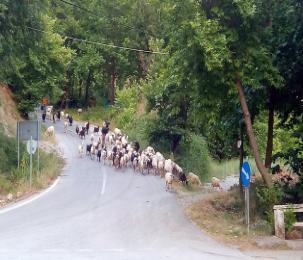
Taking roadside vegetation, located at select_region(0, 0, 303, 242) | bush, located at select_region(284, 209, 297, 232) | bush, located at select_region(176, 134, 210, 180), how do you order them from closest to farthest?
bush, located at select_region(284, 209, 297, 232), roadside vegetation, located at select_region(0, 0, 303, 242), bush, located at select_region(176, 134, 210, 180)

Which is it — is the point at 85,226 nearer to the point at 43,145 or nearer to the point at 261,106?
the point at 261,106

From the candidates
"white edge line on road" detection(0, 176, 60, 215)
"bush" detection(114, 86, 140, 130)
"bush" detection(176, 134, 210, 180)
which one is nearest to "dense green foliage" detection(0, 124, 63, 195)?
"white edge line on road" detection(0, 176, 60, 215)

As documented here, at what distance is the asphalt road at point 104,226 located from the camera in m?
13.1

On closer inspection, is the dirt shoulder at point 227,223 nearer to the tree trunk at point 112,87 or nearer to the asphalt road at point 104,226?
the asphalt road at point 104,226

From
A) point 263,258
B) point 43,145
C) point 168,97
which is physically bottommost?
point 263,258

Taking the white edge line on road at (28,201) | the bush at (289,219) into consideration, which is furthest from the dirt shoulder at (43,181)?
the bush at (289,219)

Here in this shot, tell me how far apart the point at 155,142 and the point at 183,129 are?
7.33 feet

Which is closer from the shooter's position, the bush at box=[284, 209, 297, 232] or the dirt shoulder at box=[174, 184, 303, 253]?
the dirt shoulder at box=[174, 184, 303, 253]

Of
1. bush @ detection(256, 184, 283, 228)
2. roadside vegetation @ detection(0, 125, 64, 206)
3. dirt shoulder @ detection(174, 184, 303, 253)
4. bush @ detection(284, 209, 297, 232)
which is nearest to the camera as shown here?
dirt shoulder @ detection(174, 184, 303, 253)

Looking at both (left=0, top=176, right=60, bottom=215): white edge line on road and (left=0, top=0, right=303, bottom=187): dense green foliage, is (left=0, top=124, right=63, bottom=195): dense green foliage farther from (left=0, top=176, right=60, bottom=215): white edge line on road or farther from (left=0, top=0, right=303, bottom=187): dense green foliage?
(left=0, top=0, right=303, bottom=187): dense green foliage

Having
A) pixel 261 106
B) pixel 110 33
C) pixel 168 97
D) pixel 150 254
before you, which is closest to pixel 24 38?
pixel 168 97

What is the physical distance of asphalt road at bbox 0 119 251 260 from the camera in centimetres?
1314

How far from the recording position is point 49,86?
141ft

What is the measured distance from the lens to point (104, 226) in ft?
54.1
